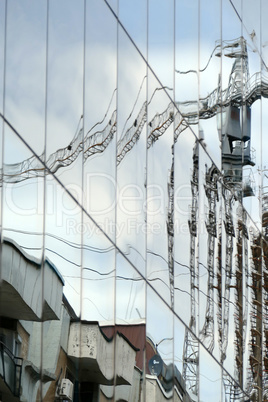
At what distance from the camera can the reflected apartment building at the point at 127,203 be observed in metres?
10.6

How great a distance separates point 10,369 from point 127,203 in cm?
434

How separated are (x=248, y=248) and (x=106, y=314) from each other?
9.74m

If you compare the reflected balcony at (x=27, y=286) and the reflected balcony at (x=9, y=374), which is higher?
the reflected balcony at (x=27, y=286)

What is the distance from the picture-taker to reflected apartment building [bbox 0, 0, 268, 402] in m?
10.6

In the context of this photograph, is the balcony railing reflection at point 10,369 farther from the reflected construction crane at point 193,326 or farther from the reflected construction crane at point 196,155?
the reflected construction crane at point 193,326

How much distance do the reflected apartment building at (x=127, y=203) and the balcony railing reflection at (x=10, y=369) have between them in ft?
0.06

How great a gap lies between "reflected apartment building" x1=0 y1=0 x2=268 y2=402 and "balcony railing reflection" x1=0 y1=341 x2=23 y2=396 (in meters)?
0.02

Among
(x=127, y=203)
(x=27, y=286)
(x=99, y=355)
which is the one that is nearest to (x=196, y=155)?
(x=127, y=203)

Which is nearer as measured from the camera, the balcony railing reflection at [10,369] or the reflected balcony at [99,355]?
the balcony railing reflection at [10,369]

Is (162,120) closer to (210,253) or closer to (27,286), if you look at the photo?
(210,253)

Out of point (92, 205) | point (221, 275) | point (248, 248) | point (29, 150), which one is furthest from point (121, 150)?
point (248, 248)
